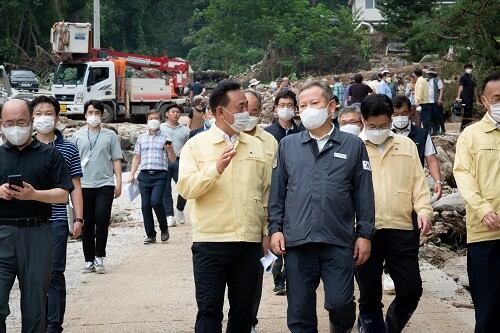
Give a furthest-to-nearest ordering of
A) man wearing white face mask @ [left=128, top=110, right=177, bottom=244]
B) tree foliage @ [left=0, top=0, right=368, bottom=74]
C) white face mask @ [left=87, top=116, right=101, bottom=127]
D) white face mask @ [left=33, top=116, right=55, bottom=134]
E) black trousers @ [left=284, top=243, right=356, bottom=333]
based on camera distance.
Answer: tree foliage @ [left=0, top=0, right=368, bottom=74] → man wearing white face mask @ [left=128, top=110, right=177, bottom=244] → white face mask @ [left=87, top=116, right=101, bottom=127] → white face mask @ [left=33, top=116, right=55, bottom=134] → black trousers @ [left=284, top=243, right=356, bottom=333]

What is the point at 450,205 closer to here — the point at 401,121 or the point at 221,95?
the point at 401,121

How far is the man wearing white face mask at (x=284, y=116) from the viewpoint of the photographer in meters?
9.31

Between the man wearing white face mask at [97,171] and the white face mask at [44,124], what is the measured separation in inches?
104

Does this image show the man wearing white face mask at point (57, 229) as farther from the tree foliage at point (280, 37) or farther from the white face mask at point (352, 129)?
the tree foliage at point (280, 37)

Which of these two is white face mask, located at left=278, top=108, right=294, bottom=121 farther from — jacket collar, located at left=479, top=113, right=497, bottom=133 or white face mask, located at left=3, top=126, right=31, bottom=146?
white face mask, located at left=3, top=126, right=31, bottom=146

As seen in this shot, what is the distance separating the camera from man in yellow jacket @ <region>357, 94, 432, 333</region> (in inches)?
293

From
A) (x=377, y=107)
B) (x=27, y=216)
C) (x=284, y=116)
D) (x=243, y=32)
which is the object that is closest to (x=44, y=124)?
(x=27, y=216)

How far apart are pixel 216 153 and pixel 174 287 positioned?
13.8 feet

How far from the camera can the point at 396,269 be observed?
7.44 metres

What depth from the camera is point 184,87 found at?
48.5 metres

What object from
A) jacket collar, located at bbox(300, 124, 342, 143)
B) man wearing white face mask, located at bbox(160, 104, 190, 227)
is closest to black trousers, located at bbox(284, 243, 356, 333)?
jacket collar, located at bbox(300, 124, 342, 143)

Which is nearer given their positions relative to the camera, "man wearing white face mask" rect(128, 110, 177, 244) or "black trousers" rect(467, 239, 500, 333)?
"black trousers" rect(467, 239, 500, 333)

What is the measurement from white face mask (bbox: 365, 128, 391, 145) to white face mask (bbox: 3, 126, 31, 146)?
2.56 m

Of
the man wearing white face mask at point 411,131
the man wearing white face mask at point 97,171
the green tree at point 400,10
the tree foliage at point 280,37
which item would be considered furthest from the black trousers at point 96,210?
the tree foliage at point 280,37
